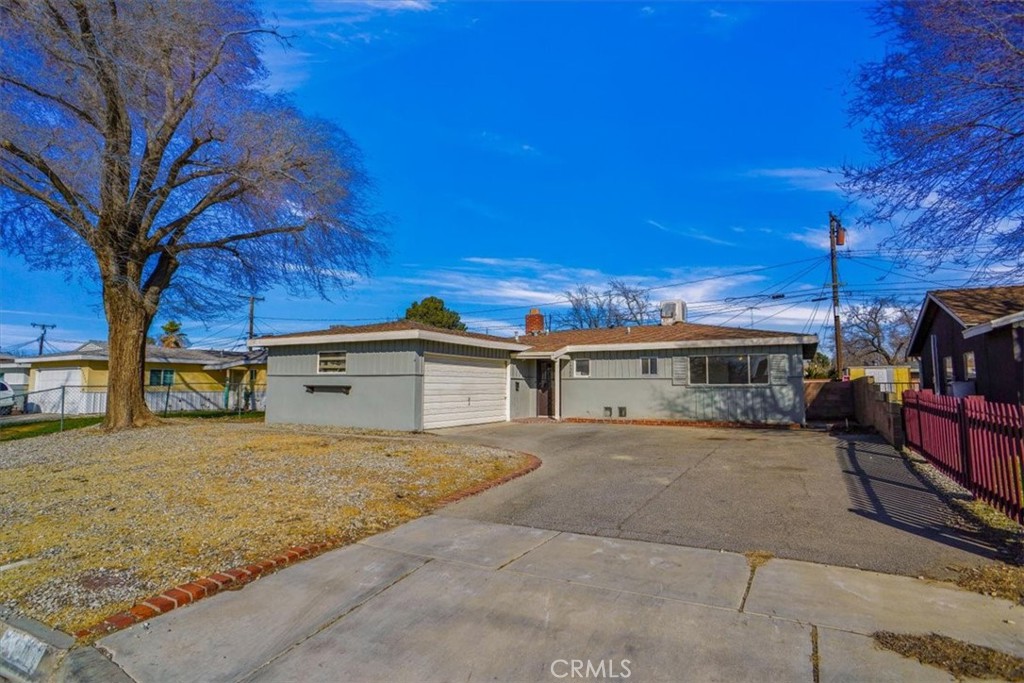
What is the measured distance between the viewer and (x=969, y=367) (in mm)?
13656

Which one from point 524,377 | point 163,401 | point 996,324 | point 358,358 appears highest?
point 996,324

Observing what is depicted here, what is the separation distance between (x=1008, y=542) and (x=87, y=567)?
7.57 meters

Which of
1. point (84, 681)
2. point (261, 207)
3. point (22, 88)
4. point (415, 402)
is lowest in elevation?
point (84, 681)

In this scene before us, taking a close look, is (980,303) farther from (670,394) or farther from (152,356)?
(152,356)

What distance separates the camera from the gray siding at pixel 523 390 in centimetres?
1870

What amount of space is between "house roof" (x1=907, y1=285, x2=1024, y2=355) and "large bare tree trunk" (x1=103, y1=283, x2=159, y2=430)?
19653 mm

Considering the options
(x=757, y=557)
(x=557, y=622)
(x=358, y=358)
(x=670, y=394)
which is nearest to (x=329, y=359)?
(x=358, y=358)

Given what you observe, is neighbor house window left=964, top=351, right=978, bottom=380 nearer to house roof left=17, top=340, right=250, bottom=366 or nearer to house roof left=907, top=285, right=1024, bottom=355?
house roof left=907, top=285, right=1024, bottom=355

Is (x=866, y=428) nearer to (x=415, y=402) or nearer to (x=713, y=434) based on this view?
(x=713, y=434)

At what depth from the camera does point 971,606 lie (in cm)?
356

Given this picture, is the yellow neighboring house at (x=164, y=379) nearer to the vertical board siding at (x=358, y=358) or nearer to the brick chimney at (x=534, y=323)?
the vertical board siding at (x=358, y=358)

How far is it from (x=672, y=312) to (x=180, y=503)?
18305mm

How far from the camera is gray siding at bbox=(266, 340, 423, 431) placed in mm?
14562

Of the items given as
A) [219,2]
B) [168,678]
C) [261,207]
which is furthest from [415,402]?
[168,678]
